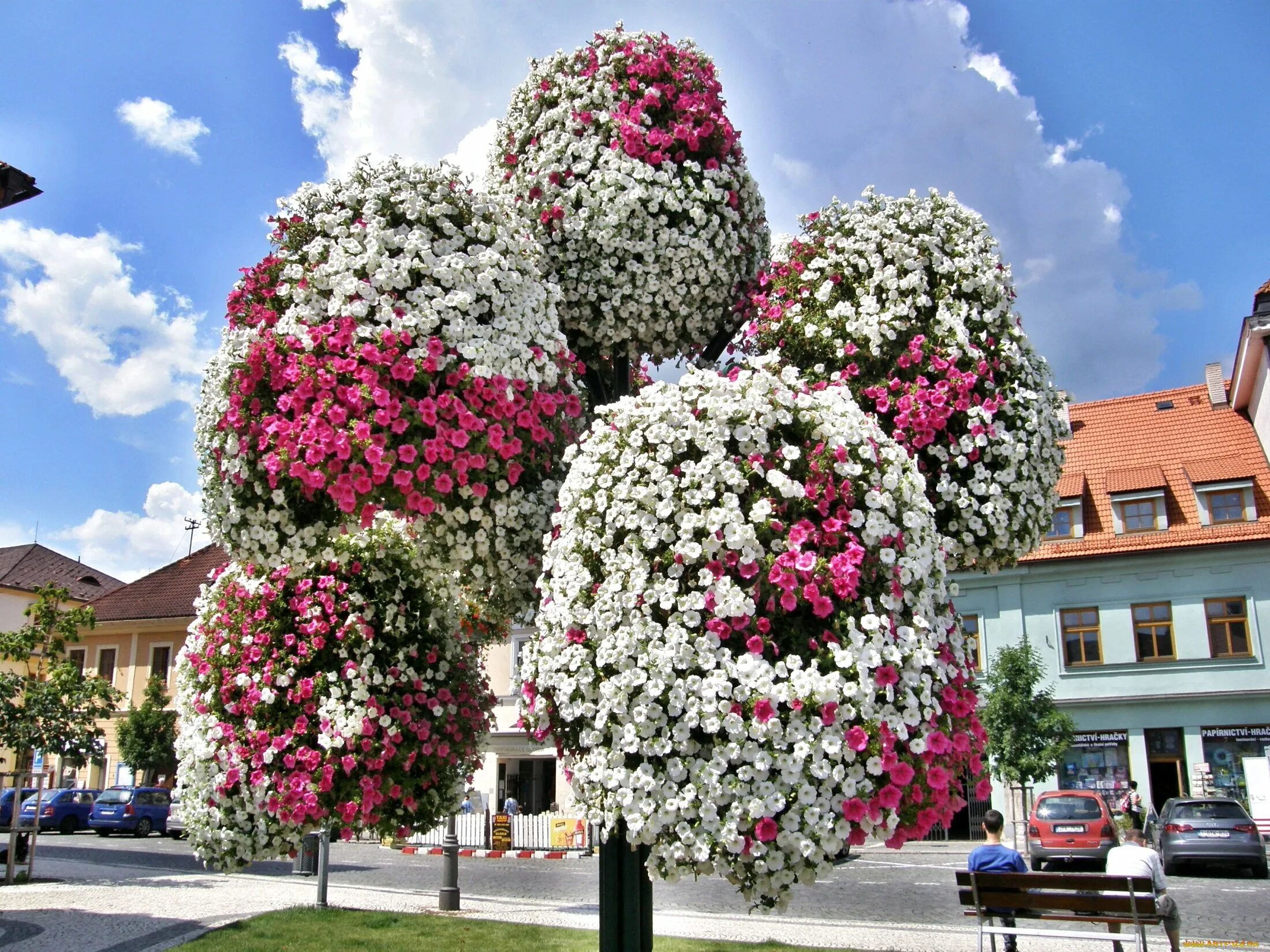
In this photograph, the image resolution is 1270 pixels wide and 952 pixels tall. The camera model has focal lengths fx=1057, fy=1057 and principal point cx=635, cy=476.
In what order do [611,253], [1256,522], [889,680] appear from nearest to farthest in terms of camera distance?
[889,680] → [611,253] → [1256,522]

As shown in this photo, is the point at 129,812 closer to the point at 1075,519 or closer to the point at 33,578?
the point at 33,578

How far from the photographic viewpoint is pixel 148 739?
3716cm

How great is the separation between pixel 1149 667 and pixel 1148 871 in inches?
776

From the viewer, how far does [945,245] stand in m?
5.29

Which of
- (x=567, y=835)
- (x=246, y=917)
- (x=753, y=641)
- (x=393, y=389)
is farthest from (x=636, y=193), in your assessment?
(x=567, y=835)

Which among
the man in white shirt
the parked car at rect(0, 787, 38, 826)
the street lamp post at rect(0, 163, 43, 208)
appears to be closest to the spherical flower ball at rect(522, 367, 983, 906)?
the man in white shirt

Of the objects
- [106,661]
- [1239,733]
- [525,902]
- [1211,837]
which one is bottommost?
[525,902]

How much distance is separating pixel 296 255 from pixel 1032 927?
11.3 metres

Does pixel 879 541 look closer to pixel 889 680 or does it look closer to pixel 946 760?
pixel 889 680

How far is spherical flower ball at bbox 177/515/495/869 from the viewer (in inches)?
203

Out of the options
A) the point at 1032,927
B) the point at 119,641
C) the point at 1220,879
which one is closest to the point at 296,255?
the point at 1032,927

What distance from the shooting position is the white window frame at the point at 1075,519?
28500 mm

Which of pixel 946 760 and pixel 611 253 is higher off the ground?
pixel 611 253

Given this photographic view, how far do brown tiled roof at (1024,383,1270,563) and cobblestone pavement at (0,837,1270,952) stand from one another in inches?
428
